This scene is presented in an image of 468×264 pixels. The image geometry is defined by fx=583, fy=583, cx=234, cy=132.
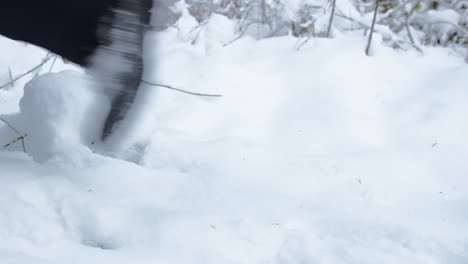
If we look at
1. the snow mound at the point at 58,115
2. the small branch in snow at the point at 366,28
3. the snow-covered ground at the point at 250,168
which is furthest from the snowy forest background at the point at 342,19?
the snow mound at the point at 58,115

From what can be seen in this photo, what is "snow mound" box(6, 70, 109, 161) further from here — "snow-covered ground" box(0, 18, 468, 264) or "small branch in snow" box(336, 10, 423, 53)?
"small branch in snow" box(336, 10, 423, 53)

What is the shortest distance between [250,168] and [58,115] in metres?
0.53

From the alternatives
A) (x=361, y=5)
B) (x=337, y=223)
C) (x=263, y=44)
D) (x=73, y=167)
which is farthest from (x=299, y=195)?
(x=361, y=5)

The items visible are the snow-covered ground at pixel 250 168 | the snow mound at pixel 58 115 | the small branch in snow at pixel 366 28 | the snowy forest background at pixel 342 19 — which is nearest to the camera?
the snow-covered ground at pixel 250 168

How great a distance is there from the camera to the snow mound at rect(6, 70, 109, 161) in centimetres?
149

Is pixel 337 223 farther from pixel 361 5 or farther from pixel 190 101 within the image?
pixel 361 5

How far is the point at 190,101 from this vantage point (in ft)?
6.39

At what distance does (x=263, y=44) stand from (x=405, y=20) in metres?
0.78

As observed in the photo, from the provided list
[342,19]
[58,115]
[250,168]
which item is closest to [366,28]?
[342,19]

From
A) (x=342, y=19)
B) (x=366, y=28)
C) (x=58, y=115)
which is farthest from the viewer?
(x=342, y=19)

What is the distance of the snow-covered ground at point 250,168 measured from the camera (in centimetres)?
122

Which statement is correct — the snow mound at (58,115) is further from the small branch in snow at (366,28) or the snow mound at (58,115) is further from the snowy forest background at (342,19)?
the small branch in snow at (366,28)

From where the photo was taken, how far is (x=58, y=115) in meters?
1.53

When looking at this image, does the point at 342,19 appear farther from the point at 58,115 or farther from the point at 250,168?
the point at 58,115
